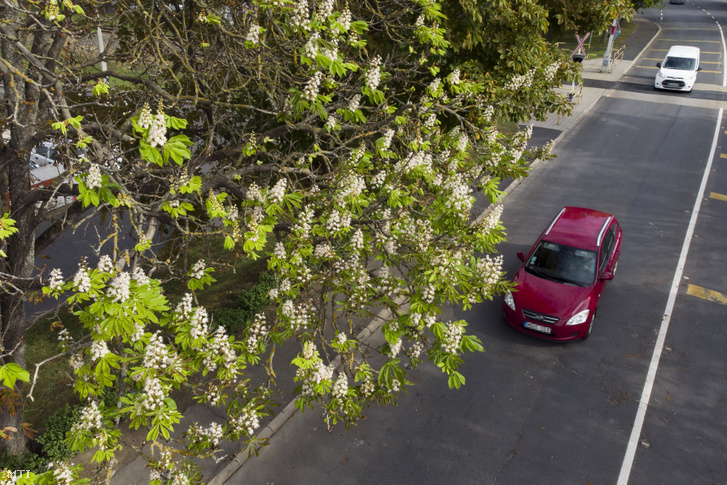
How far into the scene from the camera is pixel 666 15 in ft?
154

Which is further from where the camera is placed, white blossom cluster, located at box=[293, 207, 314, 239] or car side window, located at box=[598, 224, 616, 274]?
car side window, located at box=[598, 224, 616, 274]

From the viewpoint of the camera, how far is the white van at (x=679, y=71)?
2556cm

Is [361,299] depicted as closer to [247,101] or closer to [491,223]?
[491,223]

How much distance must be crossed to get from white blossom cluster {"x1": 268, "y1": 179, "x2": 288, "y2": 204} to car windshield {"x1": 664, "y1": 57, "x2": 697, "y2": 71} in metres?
27.0

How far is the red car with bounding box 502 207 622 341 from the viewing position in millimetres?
9812

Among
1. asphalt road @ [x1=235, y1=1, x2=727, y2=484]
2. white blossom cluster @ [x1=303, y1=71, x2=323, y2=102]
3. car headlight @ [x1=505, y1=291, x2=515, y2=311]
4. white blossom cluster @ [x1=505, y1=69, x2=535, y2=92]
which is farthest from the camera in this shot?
car headlight @ [x1=505, y1=291, x2=515, y2=311]

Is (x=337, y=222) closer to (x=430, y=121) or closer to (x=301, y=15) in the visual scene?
(x=301, y=15)

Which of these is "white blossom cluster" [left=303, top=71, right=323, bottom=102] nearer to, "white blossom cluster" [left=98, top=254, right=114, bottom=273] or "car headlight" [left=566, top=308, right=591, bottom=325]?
"white blossom cluster" [left=98, top=254, right=114, bottom=273]

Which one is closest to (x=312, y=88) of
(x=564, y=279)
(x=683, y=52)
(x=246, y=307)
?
(x=246, y=307)

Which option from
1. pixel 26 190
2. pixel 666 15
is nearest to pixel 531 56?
pixel 26 190

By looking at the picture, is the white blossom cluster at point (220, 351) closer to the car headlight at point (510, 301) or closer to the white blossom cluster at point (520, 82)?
the car headlight at point (510, 301)

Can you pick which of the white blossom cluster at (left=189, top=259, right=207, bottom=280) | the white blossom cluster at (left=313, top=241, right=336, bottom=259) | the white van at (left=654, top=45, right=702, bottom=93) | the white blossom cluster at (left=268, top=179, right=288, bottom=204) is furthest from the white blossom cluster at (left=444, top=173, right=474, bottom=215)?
the white van at (left=654, top=45, right=702, bottom=93)

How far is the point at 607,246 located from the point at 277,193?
7.88 m

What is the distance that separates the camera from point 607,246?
36.3ft
